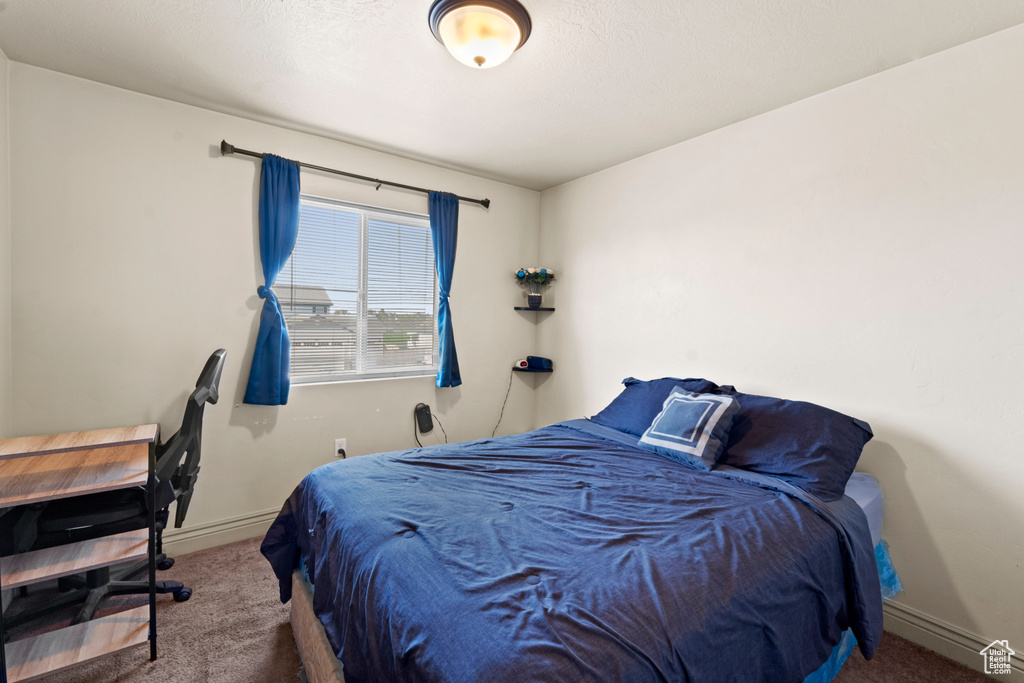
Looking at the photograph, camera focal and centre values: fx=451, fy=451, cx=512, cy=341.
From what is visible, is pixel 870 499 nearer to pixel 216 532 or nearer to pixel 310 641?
pixel 310 641

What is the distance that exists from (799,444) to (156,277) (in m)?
3.45

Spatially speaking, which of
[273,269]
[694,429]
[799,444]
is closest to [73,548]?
[273,269]

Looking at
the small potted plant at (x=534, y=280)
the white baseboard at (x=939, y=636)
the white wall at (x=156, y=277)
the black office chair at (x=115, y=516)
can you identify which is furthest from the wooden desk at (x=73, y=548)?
the white baseboard at (x=939, y=636)

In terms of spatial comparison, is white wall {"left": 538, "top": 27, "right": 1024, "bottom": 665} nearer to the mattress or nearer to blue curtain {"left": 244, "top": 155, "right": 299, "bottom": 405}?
the mattress

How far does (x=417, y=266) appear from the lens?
11.7 ft

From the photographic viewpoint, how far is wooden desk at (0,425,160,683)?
160cm

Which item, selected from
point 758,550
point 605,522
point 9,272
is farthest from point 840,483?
point 9,272

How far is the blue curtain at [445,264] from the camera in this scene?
354cm

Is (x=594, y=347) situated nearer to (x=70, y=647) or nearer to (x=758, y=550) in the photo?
(x=758, y=550)

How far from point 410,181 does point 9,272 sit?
2.27 m

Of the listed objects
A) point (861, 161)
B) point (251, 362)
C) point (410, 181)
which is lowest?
point (251, 362)

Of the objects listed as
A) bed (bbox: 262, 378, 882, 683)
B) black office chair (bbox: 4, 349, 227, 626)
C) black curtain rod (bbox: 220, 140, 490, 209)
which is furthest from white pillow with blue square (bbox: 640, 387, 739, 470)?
black curtain rod (bbox: 220, 140, 490, 209)

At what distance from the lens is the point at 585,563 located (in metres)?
1.28

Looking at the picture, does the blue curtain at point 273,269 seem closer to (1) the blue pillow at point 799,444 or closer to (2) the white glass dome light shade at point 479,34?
(2) the white glass dome light shade at point 479,34
